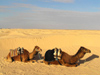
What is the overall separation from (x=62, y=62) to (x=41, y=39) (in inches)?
332

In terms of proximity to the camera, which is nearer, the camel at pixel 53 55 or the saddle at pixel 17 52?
the camel at pixel 53 55

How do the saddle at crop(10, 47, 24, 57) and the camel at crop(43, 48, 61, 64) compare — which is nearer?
the camel at crop(43, 48, 61, 64)

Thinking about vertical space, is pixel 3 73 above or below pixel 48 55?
below

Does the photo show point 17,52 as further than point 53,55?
Yes

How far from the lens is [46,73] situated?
6977 mm

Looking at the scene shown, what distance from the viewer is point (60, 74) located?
687 cm

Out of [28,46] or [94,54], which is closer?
[94,54]

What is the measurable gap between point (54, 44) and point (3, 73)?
911 cm

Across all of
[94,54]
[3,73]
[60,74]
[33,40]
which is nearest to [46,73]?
[60,74]

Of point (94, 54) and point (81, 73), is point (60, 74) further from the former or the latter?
point (94, 54)

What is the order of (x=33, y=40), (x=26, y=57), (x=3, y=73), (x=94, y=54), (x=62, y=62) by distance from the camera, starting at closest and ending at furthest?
(x=3, y=73)
(x=62, y=62)
(x=26, y=57)
(x=94, y=54)
(x=33, y=40)

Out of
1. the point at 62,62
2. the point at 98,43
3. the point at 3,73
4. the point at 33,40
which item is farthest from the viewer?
the point at 33,40

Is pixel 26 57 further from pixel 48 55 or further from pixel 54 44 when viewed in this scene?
pixel 54 44

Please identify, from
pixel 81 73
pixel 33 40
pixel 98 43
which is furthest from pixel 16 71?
pixel 98 43
